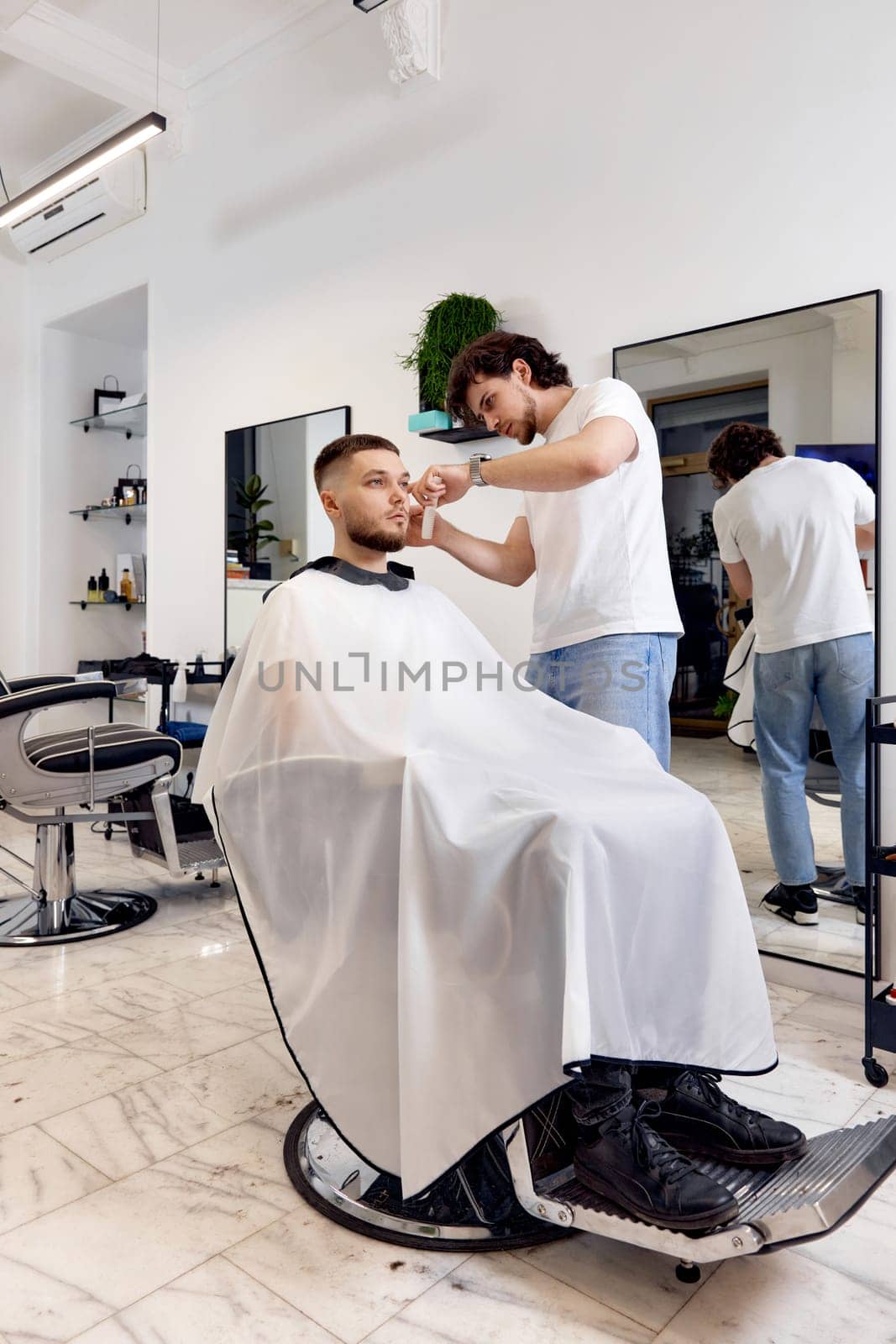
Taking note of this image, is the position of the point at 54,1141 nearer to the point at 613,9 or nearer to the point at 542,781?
the point at 542,781

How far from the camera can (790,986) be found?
99.0 inches

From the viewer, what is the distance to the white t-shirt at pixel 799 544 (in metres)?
2.37

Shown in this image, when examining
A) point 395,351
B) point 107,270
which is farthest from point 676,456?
point 107,270

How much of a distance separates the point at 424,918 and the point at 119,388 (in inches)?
206

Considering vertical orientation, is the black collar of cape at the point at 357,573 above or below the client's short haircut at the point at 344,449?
below

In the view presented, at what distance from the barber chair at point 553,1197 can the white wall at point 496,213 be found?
132 centimetres

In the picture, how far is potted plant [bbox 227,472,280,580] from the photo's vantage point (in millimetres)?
3986

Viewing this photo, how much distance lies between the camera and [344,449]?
6.49 ft

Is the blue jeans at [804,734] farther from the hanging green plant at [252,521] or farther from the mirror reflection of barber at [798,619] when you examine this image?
the hanging green plant at [252,521]

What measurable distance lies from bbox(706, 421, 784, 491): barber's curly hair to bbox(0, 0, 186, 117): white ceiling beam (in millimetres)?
2940

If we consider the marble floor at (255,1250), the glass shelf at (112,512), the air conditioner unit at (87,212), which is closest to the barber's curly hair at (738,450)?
the marble floor at (255,1250)

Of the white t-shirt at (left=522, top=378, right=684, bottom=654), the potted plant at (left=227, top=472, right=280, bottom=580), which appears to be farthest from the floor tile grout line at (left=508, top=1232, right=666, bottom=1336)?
the potted plant at (left=227, top=472, right=280, bottom=580)

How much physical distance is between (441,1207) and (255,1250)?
0.93 feet

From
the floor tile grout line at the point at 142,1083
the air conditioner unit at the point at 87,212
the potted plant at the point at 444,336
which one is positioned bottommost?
the floor tile grout line at the point at 142,1083
